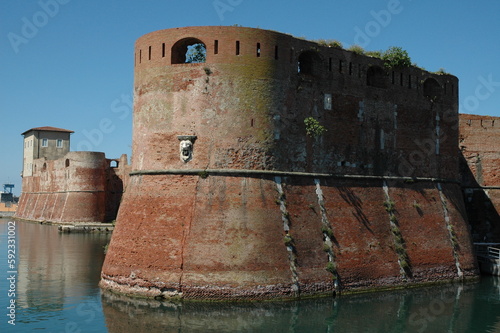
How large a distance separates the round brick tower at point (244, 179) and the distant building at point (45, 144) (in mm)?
58407

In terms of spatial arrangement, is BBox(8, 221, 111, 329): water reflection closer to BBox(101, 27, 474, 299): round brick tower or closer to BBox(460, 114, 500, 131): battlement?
BBox(101, 27, 474, 299): round brick tower

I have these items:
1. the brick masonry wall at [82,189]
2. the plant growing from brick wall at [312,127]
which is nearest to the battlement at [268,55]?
the plant growing from brick wall at [312,127]

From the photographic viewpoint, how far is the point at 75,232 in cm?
4784

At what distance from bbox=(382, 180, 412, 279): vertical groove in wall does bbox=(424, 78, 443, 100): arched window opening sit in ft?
19.7

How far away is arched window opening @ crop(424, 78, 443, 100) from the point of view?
26625 mm

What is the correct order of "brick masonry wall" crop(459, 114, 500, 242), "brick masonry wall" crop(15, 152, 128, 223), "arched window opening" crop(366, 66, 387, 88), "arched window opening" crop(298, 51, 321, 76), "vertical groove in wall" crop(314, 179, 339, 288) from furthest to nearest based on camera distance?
"brick masonry wall" crop(15, 152, 128, 223) < "brick masonry wall" crop(459, 114, 500, 242) < "arched window opening" crop(366, 66, 387, 88) < "arched window opening" crop(298, 51, 321, 76) < "vertical groove in wall" crop(314, 179, 339, 288)

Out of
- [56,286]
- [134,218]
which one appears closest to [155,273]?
[134,218]

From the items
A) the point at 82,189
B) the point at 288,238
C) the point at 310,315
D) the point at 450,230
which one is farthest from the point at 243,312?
the point at 82,189

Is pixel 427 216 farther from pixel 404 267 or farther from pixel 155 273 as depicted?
pixel 155 273

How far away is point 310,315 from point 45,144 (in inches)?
2584

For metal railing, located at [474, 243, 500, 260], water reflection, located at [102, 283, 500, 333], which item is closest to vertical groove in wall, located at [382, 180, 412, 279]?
water reflection, located at [102, 283, 500, 333]

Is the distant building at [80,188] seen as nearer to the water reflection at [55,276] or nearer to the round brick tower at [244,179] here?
the water reflection at [55,276]

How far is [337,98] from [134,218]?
964 centimetres

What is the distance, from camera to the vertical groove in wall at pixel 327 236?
65.4ft
